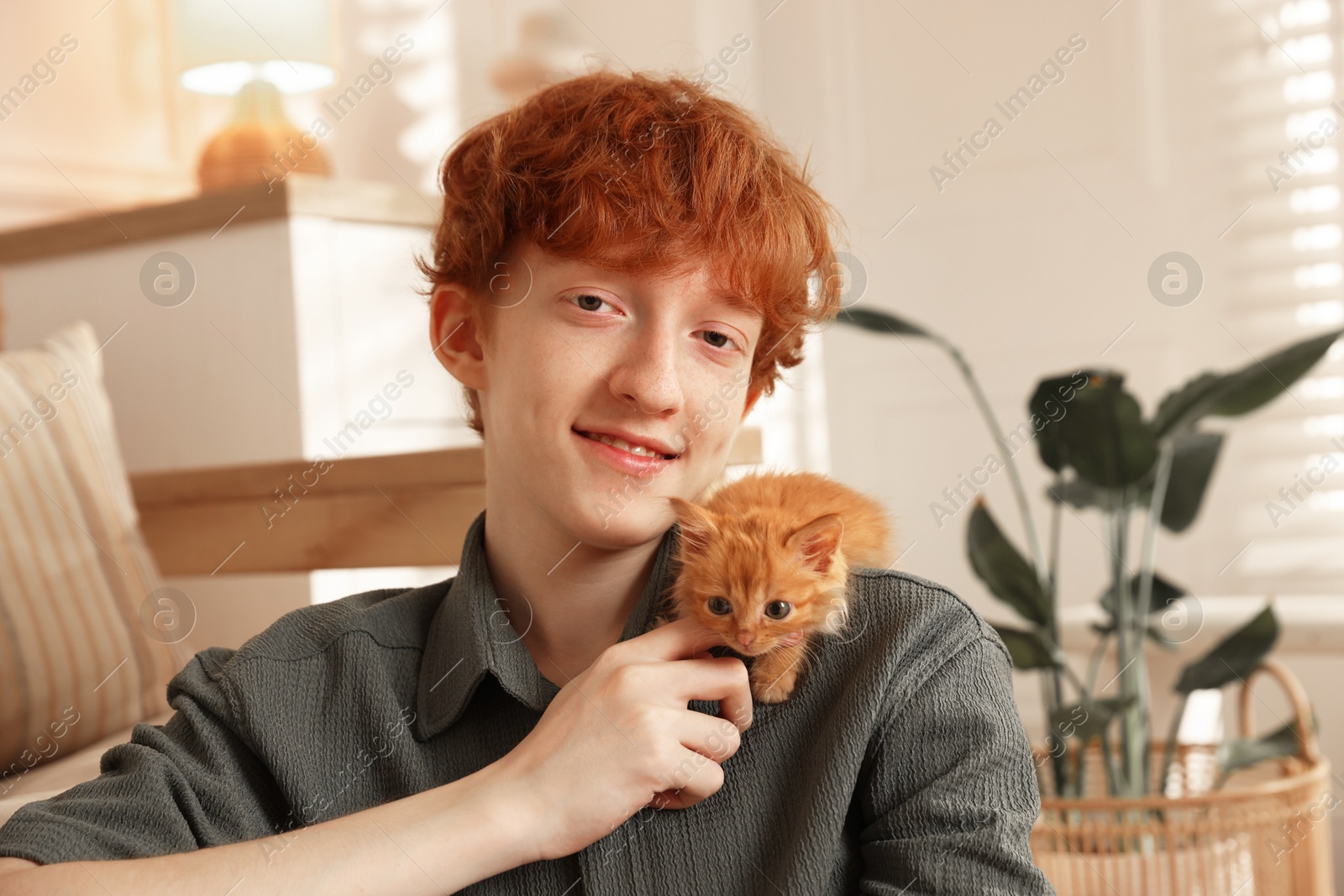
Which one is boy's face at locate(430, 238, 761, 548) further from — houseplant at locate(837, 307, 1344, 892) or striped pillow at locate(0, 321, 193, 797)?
houseplant at locate(837, 307, 1344, 892)

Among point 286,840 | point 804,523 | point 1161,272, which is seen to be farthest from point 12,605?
point 1161,272

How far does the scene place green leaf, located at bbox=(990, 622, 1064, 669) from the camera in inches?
87.4

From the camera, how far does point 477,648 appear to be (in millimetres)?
1193

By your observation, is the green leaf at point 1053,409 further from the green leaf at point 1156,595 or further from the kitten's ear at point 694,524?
the kitten's ear at point 694,524

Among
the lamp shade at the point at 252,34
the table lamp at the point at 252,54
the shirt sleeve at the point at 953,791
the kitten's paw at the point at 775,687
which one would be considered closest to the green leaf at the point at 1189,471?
the shirt sleeve at the point at 953,791

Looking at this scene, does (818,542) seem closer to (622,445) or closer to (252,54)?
(622,445)

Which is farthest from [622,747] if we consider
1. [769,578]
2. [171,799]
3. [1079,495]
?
[1079,495]

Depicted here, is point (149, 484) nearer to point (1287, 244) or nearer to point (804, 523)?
point (804, 523)

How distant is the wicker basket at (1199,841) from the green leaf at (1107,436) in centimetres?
61

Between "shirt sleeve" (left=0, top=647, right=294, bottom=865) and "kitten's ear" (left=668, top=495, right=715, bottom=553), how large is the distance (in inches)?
20.4

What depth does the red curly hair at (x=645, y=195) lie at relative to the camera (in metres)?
1.16

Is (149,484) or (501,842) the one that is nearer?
(501,842)

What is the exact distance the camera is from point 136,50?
10.6 feet

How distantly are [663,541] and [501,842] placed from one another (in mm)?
375
